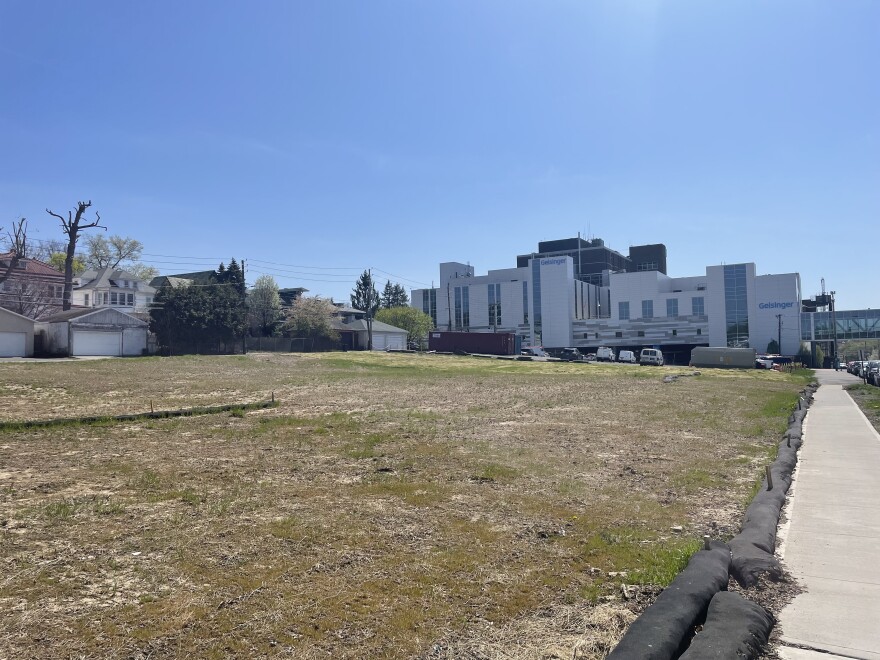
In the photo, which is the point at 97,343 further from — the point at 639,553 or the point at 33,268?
the point at 639,553

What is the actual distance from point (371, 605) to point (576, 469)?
651 centimetres

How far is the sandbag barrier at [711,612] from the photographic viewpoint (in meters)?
4.14

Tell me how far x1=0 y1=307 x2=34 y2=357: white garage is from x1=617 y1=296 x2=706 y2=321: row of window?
283ft

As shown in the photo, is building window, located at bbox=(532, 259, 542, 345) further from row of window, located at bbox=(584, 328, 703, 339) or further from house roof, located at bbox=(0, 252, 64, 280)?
house roof, located at bbox=(0, 252, 64, 280)

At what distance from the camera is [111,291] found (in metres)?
71.9

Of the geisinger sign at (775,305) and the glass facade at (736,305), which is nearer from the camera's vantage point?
the geisinger sign at (775,305)

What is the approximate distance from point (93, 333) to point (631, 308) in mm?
82403

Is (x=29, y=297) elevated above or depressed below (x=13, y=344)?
above

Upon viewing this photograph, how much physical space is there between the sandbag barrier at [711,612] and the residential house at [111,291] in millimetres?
75372

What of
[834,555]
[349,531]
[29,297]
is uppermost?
[29,297]

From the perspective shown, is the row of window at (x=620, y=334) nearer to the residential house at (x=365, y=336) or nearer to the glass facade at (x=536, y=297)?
the glass facade at (x=536, y=297)

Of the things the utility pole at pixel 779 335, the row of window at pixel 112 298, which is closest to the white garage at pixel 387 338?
the row of window at pixel 112 298

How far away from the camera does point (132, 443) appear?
42.7ft

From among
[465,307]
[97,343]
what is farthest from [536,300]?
[97,343]
